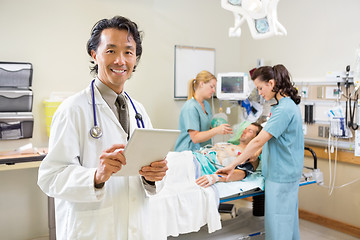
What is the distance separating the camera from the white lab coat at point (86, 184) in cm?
106

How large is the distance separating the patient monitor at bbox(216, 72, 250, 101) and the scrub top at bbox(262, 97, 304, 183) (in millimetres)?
1134

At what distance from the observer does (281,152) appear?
2.49m

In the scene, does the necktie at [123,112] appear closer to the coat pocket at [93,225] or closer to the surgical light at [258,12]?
the coat pocket at [93,225]

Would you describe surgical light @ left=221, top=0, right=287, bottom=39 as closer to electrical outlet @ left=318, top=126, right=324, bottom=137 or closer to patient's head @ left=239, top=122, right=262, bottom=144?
patient's head @ left=239, top=122, right=262, bottom=144

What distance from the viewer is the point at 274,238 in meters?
2.46

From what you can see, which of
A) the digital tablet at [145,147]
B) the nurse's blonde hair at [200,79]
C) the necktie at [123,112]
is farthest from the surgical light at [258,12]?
the digital tablet at [145,147]

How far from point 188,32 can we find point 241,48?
87 centimetres

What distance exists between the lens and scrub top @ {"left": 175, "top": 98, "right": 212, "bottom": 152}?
3197mm

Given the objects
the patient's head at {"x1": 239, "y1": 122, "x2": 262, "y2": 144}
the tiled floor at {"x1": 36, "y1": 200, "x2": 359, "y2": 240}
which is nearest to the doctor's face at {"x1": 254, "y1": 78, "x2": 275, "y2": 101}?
the patient's head at {"x1": 239, "y1": 122, "x2": 262, "y2": 144}

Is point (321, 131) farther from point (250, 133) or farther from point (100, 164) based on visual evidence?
point (100, 164)

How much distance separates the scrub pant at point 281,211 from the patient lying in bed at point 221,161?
37cm

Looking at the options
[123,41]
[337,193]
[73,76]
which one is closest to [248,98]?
[337,193]

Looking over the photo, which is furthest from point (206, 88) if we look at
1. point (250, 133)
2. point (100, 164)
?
point (100, 164)

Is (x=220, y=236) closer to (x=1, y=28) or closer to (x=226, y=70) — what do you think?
(x=226, y=70)
